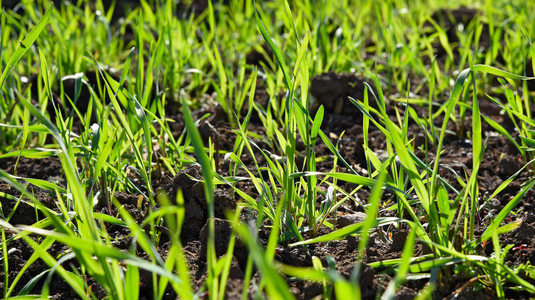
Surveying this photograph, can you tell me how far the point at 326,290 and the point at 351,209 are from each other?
1.90 feet

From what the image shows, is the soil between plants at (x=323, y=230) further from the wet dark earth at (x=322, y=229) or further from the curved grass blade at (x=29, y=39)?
the curved grass blade at (x=29, y=39)

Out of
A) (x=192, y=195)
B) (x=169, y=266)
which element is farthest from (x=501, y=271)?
(x=192, y=195)

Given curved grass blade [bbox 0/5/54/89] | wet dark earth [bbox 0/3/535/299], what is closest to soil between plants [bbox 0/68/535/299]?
wet dark earth [bbox 0/3/535/299]

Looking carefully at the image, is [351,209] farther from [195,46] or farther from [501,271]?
[195,46]

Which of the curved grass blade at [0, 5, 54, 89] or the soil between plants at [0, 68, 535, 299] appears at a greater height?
the curved grass blade at [0, 5, 54, 89]

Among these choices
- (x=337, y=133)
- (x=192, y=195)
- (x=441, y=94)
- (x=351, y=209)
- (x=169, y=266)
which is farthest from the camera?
(x=441, y=94)

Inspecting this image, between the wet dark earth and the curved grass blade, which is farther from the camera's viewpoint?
the curved grass blade

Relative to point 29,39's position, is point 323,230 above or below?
below

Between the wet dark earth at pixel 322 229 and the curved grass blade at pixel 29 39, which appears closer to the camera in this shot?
the wet dark earth at pixel 322 229

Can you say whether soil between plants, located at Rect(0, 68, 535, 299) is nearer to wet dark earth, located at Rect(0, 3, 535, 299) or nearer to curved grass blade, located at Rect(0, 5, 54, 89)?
wet dark earth, located at Rect(0, 3, 535, 299)

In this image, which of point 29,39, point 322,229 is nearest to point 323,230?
point 322,229

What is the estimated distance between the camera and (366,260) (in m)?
1.38

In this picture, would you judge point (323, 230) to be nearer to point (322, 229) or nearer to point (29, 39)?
point (322, 229)

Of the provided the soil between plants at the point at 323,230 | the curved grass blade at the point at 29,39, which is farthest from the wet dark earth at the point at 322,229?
the curved grass blade at the point at 29,39
